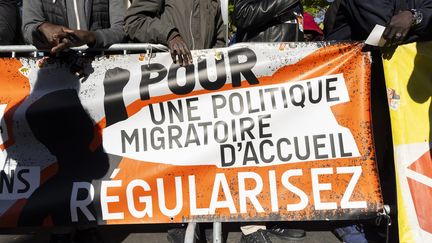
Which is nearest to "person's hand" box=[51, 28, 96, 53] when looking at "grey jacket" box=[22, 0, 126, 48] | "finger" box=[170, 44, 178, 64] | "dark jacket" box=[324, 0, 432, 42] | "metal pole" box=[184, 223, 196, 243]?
"grey jacket" box=[22, 0, 126, 48]

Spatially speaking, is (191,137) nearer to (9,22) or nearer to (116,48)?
(116,48)

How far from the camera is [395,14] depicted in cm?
313

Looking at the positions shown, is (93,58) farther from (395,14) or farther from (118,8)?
(395,14)

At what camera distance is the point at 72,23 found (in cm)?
332

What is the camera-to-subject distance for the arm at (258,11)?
3.38 meters

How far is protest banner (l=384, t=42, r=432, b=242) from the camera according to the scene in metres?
3.04

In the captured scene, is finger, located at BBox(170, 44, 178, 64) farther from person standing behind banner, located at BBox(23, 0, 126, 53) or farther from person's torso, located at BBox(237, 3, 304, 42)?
person's torso, located at BBox(237, 3, 304, 42)

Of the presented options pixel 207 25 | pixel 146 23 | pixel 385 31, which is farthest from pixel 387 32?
pixel 146 23

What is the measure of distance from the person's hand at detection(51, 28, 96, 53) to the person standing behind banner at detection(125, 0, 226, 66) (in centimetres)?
38

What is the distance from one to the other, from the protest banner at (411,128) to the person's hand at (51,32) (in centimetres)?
228

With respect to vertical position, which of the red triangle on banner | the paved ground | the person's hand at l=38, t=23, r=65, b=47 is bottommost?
the paved ground

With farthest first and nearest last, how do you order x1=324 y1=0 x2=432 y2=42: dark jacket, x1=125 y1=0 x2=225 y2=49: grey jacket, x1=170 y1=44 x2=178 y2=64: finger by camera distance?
x1=125 y1=0 x2=225 y2=49: grey jacket, x1=170 y1=44 x2=178 y2=64: finger, x1=324 y1=0 x2=432 y2=42: dark jacket

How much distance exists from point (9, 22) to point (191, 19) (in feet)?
5.11

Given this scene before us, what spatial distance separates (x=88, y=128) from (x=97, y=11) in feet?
2.98
